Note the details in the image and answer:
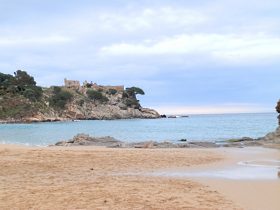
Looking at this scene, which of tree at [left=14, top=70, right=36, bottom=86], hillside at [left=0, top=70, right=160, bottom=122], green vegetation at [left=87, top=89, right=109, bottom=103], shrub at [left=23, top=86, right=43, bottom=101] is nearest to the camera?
hillside at [left=0, top=70, right=160, bottom=122]

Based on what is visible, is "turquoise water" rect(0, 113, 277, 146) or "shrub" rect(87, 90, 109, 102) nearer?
"turquoise water" rect(0, 113, 277, 146)

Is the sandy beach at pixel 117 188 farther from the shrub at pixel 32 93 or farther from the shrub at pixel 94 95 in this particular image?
the shrub at pixel 94 95

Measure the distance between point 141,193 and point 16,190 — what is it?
10.7ft

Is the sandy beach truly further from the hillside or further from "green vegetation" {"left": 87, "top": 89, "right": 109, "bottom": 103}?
"green vegetation" {"left": 87, "top": 89, "right": 109, "bottom": 103}

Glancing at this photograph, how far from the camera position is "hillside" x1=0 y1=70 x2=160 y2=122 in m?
143

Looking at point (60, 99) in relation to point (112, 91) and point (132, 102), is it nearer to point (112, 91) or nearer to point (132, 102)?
point (112, 91)

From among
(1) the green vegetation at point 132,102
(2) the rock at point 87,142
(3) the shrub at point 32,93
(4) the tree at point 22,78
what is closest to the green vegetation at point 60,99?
(3) the shrub at point 32,93

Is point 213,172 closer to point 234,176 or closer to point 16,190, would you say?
point 234,176

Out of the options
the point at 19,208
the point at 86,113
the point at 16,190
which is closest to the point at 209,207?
the point at 19,208

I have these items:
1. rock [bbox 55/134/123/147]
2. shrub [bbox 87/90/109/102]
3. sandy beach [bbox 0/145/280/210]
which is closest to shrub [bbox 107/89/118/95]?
shrub [bbox 87/90/109/102]

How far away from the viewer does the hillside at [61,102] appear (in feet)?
468

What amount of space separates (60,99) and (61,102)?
1989mm

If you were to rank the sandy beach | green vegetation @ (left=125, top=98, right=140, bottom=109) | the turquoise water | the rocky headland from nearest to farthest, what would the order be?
the sandy beach < the rocky headland < the turquoise water < green vegetation @ (left=125, top=98, right=140, bottom=109)

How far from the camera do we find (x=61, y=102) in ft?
518
